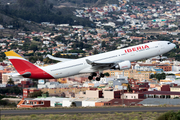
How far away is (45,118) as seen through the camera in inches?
1959

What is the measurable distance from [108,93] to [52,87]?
217ft

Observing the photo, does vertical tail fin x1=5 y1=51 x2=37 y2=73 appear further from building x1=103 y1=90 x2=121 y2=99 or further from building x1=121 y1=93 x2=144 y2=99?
building x1=103 y1=90 x2=121 y2=99

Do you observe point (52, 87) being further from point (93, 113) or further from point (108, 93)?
point (93, 113)

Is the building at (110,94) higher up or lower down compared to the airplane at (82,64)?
lower down

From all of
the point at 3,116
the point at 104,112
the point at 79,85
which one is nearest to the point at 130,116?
the point at 104,112

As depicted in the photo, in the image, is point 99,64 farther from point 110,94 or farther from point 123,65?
point 110,94

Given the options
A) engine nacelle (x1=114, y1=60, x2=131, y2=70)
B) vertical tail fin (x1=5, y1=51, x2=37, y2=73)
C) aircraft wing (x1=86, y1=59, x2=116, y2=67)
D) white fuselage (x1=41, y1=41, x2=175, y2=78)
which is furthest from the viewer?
engine nacelle (x1=114, y1=60, x2=131, y2=70)

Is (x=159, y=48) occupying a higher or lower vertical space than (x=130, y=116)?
higher

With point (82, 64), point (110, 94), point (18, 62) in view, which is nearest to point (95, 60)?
point (82, 64)

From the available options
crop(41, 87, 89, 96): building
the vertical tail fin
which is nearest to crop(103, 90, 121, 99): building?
crop(41, 87, 89, 96): building

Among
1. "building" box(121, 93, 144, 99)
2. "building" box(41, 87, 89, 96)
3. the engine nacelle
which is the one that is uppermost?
"building" box(41, 87, 89, 96)

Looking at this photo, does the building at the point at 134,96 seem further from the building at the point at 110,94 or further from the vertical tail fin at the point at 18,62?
the vertical tail fin at the point at 18,62

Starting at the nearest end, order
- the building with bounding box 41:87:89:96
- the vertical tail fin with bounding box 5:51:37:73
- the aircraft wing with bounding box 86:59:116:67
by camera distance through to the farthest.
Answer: the vertical tail fin with bounding box 5:51:37:73 → the aircraft wing with bounding box 86:59:116:67 → the building with bounding box 41:87:89:96

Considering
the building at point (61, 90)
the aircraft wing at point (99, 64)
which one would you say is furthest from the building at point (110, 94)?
the aircraft wing at point (99, 64)
